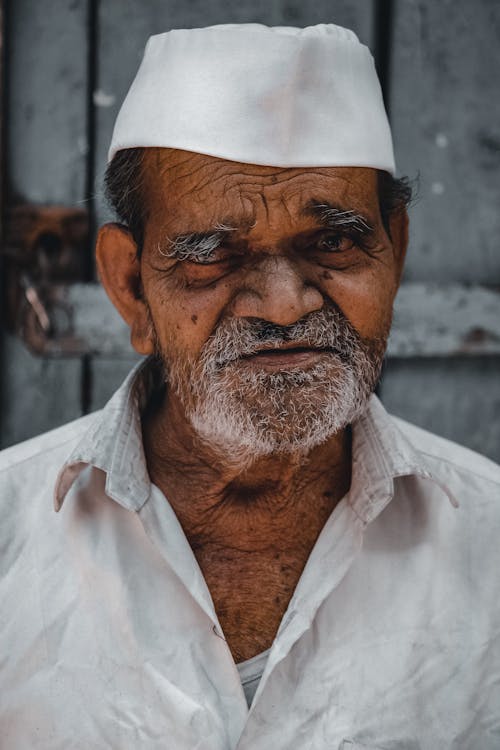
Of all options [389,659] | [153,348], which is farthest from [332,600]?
[153,348]

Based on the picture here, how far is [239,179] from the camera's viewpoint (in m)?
1.60

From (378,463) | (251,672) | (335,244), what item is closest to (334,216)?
(335,244)

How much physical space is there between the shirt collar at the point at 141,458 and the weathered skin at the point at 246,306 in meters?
0.08

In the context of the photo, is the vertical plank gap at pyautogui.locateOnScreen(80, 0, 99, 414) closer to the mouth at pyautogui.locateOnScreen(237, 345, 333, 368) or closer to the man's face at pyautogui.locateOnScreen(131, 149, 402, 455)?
the man's face at pyautogui.locateOnScreen(131, 149, 402, 455)

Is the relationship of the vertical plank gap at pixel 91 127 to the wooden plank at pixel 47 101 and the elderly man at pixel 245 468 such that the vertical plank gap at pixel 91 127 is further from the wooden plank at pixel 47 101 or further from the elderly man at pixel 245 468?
the elderly man at pixel 245 468

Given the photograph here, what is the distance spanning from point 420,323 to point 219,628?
40.8 inches

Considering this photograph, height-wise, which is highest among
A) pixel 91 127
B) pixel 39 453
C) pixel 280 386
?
pixel 91 127

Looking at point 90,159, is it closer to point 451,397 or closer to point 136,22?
point 136,22

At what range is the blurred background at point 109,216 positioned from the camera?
7.27 feet

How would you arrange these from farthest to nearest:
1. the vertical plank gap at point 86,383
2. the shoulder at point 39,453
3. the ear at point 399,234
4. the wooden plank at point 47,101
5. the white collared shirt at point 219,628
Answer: the vertical plank gap at point 86,383
the wooden plank at point 47,101
the ear at point 399,234
the shoulder at point 39,453
the white collared shirt at point 219,628

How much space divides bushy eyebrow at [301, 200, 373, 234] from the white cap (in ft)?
0.24

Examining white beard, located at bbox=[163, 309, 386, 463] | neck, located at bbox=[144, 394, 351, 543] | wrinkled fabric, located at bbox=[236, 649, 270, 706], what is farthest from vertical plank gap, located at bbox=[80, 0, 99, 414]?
wrinkled fabric, located at bbox=[236, 649, 270, 706]

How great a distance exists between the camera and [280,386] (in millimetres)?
1592

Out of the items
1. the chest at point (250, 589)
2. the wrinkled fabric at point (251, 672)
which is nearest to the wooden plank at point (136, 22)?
the chest at point (250, 589)
